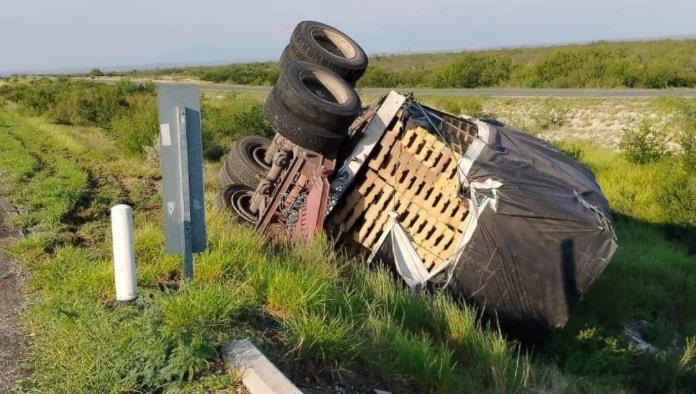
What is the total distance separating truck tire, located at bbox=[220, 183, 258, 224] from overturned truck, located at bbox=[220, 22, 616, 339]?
0.02 m

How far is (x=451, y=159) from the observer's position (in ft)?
20.9

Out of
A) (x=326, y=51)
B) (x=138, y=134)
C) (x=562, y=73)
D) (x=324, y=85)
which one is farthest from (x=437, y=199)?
(x=562, y=73)

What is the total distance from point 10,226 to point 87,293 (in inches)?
115

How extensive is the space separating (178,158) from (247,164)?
4.35 m

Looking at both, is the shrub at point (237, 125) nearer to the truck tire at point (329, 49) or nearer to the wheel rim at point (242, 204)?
the truck tire at point (329, 49)

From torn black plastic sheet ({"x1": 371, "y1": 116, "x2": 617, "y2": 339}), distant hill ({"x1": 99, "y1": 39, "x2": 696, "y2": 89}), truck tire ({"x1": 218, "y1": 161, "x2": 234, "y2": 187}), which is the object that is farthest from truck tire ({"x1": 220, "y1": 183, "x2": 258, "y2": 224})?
distant hill ({"x1": 99, "y1": 39, "x2": 696, "y2": 89})

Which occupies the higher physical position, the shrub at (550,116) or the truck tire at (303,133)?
the truck tire at (303,133)

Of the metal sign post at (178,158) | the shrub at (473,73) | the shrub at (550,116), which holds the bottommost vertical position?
the shrub at (473,73)

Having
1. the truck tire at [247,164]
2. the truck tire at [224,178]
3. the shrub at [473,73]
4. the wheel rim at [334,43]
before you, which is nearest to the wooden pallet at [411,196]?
the truck tire at [247,164]

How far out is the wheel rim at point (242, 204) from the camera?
741 centimetres

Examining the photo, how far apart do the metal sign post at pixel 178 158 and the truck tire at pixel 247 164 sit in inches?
161

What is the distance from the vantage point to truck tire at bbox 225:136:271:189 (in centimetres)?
826

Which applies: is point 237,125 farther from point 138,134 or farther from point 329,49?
point 329,49

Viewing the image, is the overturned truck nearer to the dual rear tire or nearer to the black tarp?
the black tarp
